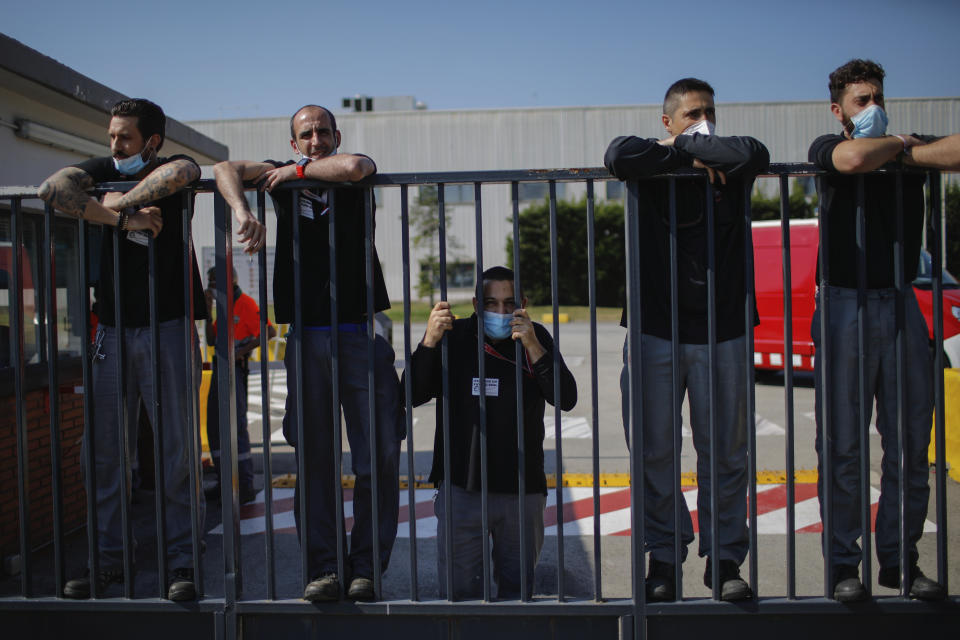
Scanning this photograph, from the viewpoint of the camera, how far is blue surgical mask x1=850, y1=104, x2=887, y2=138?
3.03 metres

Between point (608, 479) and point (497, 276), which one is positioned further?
point (608, 479)

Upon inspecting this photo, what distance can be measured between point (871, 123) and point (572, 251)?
30.2 m

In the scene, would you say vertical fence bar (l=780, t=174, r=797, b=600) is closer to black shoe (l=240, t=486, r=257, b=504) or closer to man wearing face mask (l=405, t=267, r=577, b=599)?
man wearing face mask (l=405, t=267, r=577, b=599)

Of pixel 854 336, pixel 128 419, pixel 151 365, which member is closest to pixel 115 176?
pixel 151 365

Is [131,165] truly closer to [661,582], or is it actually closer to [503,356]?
→ [503,356]

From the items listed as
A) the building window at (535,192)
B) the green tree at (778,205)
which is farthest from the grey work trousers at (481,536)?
the building window at (535,192)

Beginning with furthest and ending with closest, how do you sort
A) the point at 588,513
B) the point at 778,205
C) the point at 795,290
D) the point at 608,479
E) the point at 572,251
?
the point at 778,205, the point at 572,251, the point at 795,290, the point at 608,479, the point at 588,513

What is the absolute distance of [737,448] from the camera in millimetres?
3016

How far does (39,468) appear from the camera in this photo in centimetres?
479

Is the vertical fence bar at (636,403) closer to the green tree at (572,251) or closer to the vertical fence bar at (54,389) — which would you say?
the vertical fence bar at (54,389)

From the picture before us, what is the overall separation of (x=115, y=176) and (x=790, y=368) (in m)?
3.00

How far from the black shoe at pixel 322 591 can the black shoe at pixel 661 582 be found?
4.12 feet

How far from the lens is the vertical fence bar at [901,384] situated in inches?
114

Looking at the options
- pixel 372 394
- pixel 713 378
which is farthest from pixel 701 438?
pixel 372 394
